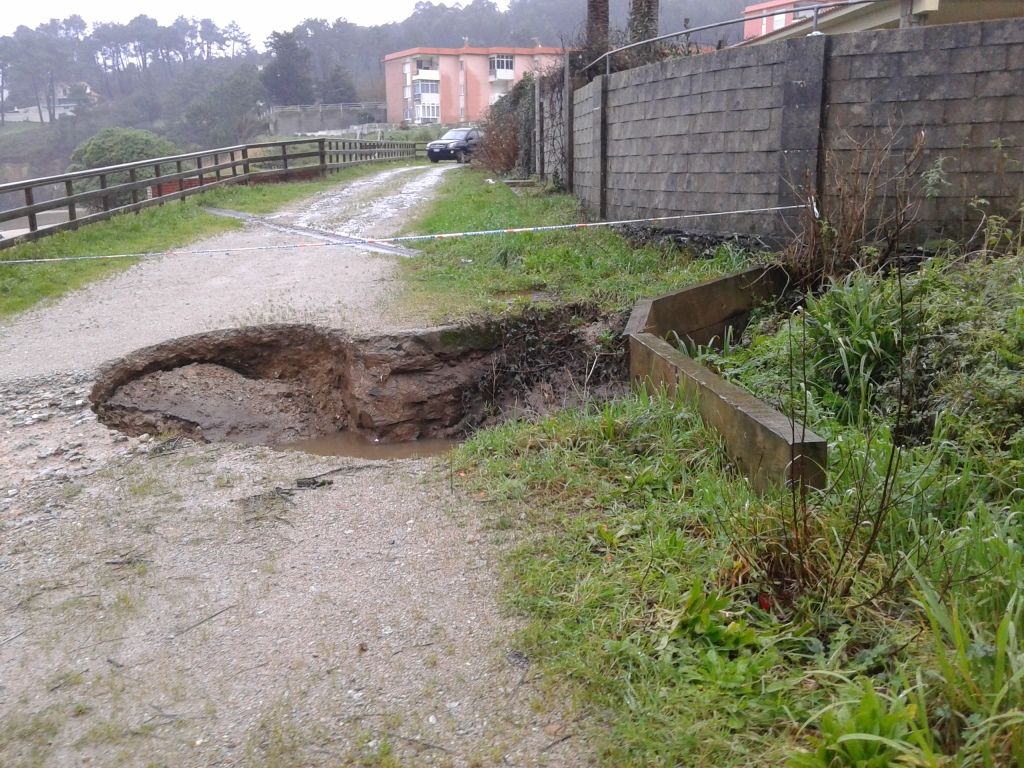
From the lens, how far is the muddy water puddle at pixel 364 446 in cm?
733

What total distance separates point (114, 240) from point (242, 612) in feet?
36.5

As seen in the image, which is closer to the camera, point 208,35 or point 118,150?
point 118,150

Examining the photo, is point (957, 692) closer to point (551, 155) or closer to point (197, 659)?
point (197, 659)

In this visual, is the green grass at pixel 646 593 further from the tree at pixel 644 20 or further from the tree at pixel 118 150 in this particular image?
the tree at pixel 118 150

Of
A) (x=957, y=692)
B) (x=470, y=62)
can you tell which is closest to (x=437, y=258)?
(x=957, y=692)

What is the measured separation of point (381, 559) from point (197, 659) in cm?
97

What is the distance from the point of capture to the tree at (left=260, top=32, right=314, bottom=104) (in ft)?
225

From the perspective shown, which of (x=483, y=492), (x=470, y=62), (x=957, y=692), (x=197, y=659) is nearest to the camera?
(x=957, y=692)

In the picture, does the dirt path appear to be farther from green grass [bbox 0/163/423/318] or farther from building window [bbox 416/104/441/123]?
building window [bbox 416/104/441/123]

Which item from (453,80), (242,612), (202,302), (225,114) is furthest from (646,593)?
(453,80)

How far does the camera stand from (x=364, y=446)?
7.59 meters

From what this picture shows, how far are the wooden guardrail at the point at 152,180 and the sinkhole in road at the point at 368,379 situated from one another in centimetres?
553

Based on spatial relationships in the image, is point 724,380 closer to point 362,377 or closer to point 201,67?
point 362,377

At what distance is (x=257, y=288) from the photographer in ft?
32.3
